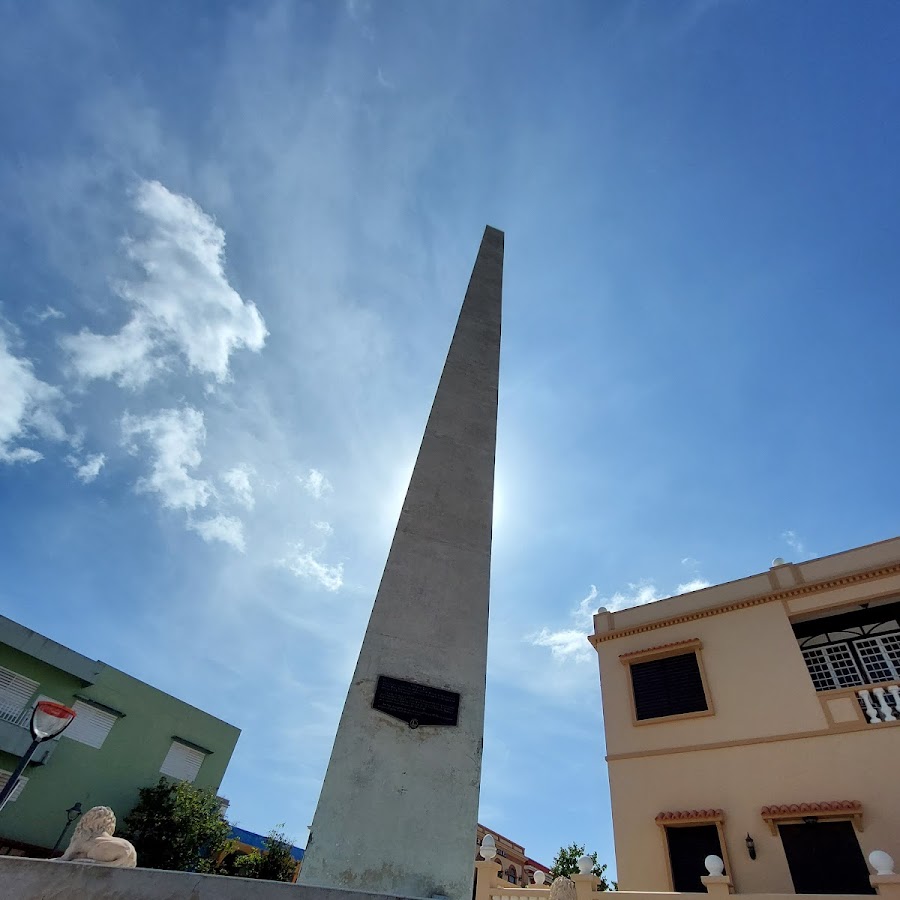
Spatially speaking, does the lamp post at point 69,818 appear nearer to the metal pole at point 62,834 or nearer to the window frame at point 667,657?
the metal pole at point 62,834

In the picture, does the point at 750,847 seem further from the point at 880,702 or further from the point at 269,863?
the point at 269,863

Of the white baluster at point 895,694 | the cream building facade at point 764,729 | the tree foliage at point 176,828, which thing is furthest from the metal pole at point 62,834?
the white baluster at point 895,694

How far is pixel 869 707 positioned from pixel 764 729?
5.83ft

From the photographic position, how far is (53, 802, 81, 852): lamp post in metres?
15.2

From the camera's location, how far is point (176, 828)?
668 inches

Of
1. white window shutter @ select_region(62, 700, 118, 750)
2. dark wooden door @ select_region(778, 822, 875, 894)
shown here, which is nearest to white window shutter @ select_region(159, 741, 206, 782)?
white window shutter @ select_region(62, 700, 118, 750)

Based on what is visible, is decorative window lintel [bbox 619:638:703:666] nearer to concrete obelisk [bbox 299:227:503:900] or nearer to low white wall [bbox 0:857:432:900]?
concrete obelisk [bbox 299:227:503:900]

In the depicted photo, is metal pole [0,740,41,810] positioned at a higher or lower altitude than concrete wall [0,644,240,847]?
lower

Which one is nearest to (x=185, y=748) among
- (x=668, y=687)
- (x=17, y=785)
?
(x=17, y=785)

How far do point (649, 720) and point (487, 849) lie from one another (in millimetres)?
4478

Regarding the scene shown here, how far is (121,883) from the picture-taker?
3.10m

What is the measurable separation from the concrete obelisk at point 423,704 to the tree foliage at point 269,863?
18461 mm

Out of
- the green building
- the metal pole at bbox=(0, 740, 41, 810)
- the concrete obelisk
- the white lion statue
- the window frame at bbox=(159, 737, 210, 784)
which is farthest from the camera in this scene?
Answer: the window frame at bbox=(159, 737, 210, 784)

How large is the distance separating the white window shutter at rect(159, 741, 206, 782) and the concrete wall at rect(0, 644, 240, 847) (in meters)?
0.23
